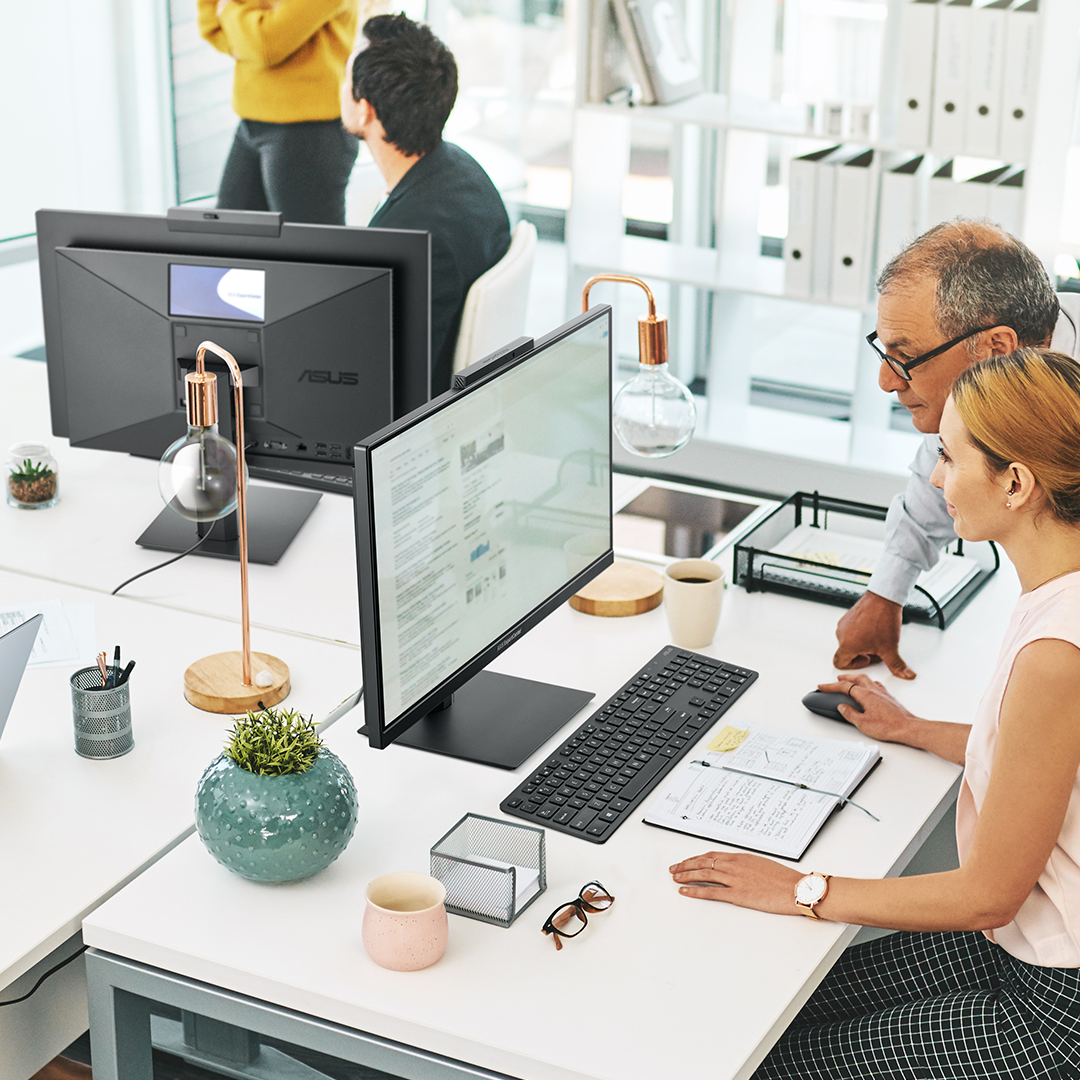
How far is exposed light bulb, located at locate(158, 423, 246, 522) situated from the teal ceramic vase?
0.43 metres

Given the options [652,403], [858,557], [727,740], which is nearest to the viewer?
[727,740]

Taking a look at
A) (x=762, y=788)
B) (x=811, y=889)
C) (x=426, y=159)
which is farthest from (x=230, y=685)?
(x=426, y=159)

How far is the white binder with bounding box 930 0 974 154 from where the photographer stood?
3.46m

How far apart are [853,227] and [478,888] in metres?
2.83

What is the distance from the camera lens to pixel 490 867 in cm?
138

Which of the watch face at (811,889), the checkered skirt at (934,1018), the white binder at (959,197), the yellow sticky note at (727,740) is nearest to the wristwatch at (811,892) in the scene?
the watch face at (811,889)

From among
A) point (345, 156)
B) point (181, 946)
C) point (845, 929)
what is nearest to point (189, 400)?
point (181, 946)

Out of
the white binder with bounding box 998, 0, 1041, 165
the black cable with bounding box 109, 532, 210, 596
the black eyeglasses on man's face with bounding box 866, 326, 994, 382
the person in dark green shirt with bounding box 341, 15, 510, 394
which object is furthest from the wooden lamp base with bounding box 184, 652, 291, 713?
the white binder with bounding box 998, 0, 1041, 165

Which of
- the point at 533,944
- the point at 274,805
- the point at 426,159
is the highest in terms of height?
the point at 426,159

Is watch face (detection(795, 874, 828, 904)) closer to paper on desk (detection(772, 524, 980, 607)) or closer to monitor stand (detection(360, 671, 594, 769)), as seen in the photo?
monitor stand (detection(360, 671, 594, 769))

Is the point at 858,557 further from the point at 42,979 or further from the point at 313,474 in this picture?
the point at 42,979

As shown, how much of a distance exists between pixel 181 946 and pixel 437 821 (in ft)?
1.05

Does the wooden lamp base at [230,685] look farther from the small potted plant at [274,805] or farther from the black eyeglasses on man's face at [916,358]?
the black eyeglasses on man's face at [916,358]

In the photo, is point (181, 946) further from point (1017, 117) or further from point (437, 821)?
point (1017, 117)
